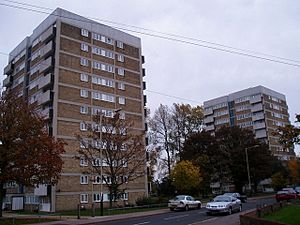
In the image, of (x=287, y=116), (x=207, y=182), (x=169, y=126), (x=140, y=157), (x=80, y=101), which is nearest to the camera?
(x=140, y=157)

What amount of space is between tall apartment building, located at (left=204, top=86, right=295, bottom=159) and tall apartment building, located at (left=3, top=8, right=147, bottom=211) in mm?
46321

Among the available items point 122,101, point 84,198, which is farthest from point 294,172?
point 84,198

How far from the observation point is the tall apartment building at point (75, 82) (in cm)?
4672

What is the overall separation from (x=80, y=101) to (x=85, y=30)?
36.8 ft

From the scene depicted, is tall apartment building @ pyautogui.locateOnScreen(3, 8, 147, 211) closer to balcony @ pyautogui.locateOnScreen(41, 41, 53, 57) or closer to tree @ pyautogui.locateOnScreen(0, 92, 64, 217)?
balcony @ pyautogui.locateOnScreen(41, 41, 53, 57)

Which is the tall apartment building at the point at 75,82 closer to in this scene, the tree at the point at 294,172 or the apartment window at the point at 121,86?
the apartment window at the point at 121,86

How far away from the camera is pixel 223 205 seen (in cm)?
2817

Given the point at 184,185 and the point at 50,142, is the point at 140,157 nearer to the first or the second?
the point at 184,185

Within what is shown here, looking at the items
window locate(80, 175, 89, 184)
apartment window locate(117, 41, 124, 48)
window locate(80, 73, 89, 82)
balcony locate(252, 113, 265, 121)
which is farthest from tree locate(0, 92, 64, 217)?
balcony locate(252, 113, 265, 121)

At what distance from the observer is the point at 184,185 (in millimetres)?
46625

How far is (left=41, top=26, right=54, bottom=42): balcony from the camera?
50.7 metres

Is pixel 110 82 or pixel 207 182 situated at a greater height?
pixel 110 82

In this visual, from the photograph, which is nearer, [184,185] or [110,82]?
[184,185]

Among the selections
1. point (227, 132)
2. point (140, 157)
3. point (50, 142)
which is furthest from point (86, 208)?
point (227, 132)
